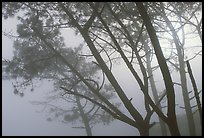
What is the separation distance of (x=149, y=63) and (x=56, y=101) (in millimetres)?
8722

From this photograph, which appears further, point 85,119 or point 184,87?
point 85,119

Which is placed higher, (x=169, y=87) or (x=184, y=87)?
(x=184, y=87)

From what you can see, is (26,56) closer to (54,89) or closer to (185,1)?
(185,1)

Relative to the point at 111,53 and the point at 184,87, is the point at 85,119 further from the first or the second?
the point at 111,53

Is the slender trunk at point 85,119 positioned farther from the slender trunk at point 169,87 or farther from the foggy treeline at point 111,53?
the slender trunk at point 169,87

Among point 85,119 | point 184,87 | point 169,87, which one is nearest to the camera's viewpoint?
point 169,87

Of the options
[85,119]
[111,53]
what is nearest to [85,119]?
[85,119]

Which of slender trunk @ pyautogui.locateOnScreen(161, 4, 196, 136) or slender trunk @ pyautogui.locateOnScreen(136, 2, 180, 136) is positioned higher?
slender trunk @ pyautogui.locateOnScreen(161, 4, 196, 136)

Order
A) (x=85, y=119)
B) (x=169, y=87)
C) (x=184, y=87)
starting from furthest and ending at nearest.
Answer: (x=85, y=119)
(x=184, y=87)
(x=169, y=87)

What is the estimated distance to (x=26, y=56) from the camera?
26.8 feet

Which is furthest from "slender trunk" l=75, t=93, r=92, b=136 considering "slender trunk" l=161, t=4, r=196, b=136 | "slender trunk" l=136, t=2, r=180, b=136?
"slender trunk" l=136, t=2, r=180, b=136

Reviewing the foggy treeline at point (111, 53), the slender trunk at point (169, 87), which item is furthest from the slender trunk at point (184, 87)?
the slender trunk at point (169, 87)

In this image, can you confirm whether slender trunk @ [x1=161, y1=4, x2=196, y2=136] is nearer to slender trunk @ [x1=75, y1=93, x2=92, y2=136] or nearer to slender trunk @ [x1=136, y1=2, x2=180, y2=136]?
slender trunk @ [x1=75, y1=93, x2=92, y2=136]

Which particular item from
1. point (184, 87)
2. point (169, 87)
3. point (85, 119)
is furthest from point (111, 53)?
point (85, 119)
